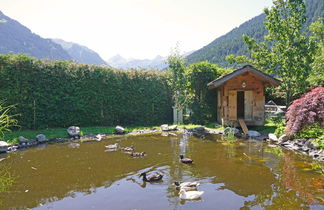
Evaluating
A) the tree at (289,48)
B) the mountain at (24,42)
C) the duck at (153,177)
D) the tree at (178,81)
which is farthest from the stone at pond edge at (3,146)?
the mountain at (24,42)

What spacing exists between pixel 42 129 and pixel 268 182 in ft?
38.3

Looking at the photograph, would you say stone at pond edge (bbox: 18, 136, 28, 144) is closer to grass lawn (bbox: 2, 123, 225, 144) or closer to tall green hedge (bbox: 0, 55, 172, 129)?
grass lawn (bbox: 2, 123, 225, 144)

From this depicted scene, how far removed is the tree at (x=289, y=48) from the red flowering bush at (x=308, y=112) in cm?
396

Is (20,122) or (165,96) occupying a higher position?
(165,96)

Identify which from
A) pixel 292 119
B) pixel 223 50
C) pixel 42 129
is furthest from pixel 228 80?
pixel 223 50

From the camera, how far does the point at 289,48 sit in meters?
14.2

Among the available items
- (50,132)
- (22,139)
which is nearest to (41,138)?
(22,139)

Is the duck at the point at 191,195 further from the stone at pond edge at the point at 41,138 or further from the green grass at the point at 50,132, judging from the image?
the green grass at the point at 50,132

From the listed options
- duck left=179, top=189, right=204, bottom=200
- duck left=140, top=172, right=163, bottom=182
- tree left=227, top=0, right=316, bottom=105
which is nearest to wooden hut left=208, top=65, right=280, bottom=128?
tree left=227, top=0, right=316, bottom=105

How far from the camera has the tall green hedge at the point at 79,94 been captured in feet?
42.8

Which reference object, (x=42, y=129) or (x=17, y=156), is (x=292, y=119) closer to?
(x=17, y=156)

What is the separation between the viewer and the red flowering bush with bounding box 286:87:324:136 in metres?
10.0

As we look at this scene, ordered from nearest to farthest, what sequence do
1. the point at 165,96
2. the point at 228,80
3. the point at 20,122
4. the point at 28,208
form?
the point at 28,208
the point at 20,122
the point at 228,80
the point at 165,96

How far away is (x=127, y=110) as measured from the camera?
53.9 feet
